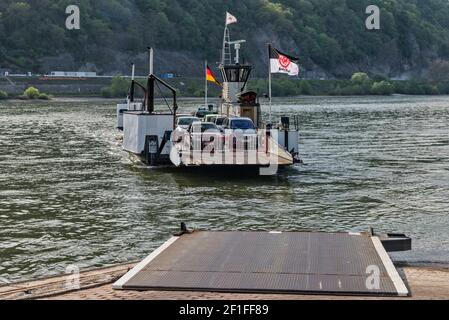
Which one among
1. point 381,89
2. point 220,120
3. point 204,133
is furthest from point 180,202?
point 381,89

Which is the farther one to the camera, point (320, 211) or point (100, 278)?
point (320, 211)

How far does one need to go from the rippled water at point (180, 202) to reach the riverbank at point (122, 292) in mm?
1641

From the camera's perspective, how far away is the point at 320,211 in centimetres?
2300

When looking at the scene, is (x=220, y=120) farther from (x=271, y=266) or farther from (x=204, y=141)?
(x=271, y=266)

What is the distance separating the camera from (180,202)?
2483 centimetres

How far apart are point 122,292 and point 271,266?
301 centimetres

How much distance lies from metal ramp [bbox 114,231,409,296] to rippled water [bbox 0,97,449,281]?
245 centimetres

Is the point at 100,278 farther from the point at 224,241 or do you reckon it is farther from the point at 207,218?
the point at 207,218

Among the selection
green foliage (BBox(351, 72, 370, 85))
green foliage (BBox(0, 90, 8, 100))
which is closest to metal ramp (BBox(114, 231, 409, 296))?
green foliage (BBox(0, 90, 8, 100))

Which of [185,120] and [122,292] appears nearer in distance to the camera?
[122,292]

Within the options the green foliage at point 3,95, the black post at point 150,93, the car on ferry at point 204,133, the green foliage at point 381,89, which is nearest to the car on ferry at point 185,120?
the black post at point 150,93

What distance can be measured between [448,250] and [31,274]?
34.5ft

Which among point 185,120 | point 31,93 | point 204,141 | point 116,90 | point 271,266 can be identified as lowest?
point 271,266
